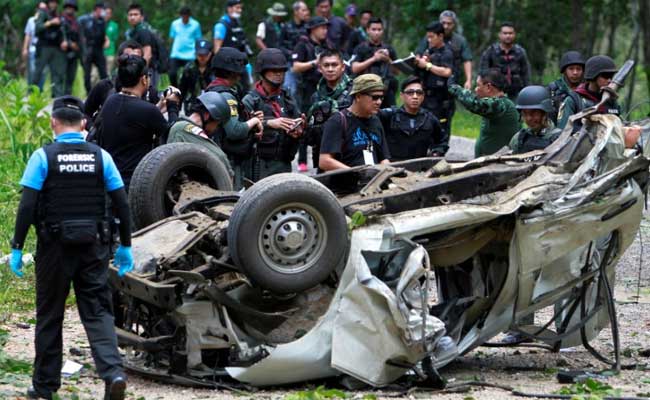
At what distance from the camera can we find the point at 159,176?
8352 millimetres

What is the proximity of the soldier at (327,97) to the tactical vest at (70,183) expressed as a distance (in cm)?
373

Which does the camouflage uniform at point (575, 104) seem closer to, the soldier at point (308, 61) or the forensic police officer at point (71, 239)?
the soldier at point (308, 61)

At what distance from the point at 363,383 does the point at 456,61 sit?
9.39 meters

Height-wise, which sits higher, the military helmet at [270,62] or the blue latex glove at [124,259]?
the military helmet at [270,62]

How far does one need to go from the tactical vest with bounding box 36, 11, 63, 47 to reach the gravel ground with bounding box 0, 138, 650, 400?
40.2 feet

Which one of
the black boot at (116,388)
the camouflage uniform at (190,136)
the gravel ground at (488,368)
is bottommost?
the gravel ground at (488,368)

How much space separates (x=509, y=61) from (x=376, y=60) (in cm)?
173

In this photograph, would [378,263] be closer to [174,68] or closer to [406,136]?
[406,136]

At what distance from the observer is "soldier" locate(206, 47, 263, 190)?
9953 millimetres

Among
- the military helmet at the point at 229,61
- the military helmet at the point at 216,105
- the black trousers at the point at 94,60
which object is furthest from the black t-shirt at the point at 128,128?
the black trousers at the point at 94,60

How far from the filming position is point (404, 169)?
8.26m

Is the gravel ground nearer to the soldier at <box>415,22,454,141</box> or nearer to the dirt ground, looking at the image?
the dirt ground

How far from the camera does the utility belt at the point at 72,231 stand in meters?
6.84

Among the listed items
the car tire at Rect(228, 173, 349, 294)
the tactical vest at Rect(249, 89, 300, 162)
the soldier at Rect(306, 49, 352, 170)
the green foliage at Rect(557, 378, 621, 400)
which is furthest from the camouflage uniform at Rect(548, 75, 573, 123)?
the car tire at Rect(228, 173, 349, 294)
